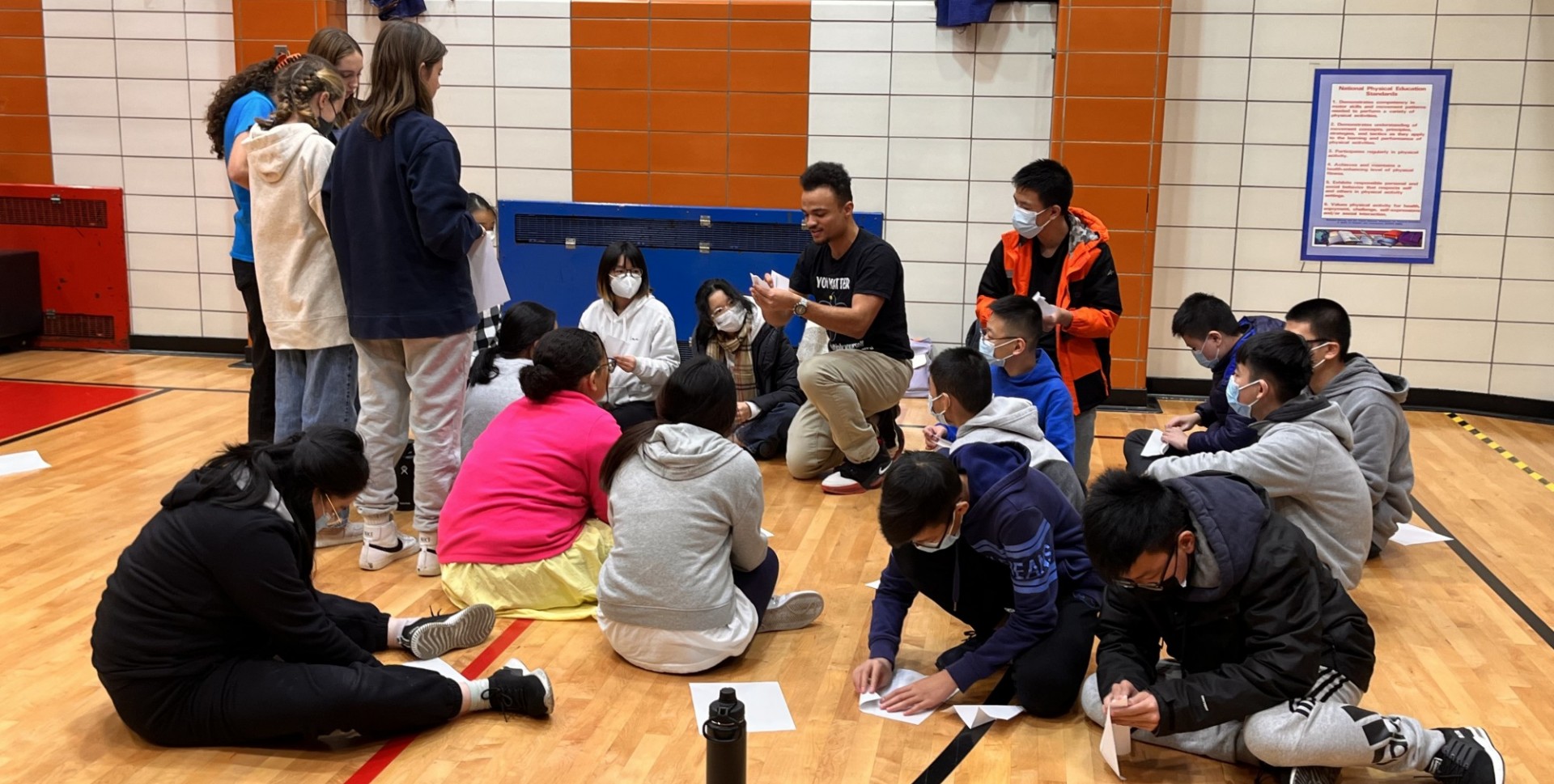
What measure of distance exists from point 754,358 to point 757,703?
9.22 ft

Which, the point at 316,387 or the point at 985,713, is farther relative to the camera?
the point at 316,387

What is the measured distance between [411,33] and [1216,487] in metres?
2.78

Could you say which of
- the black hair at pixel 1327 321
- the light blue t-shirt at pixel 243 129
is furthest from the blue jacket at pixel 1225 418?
the light blue t-shirt at pixel 243 129

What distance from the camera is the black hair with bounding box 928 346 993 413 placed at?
3.78 m

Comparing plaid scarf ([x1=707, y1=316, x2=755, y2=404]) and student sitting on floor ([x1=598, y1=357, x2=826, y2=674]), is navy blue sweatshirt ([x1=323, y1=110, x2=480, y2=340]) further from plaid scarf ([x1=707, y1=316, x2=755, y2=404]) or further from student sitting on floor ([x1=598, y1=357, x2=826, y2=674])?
plaid scarf ([x1=707, y1=316, x2=755, y2=404])

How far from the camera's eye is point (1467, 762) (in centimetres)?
281

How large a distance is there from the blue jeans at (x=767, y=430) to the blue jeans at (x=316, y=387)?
1911 mm

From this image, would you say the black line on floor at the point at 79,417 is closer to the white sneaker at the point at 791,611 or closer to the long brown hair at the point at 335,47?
the long brown hair at the point at 335,47

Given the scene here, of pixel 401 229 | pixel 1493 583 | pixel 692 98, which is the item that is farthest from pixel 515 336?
pixel 1493 583

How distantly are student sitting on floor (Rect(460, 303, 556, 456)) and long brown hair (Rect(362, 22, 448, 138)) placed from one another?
0.90 meters

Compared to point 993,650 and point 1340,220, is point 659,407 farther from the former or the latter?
point 1340,220

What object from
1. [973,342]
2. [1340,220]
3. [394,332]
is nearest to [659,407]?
[394,332]

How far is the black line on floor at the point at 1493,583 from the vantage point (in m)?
3.90

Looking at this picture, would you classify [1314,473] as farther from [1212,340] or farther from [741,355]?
[741,355]
